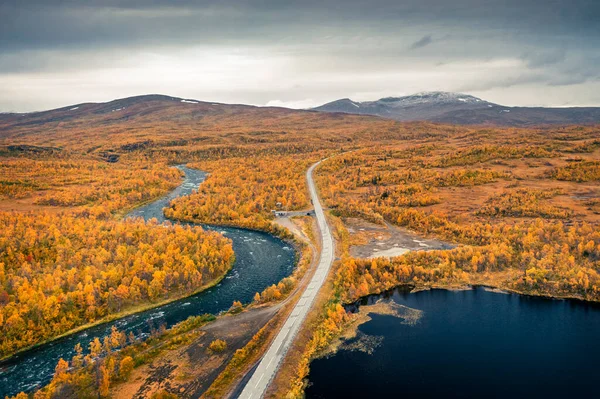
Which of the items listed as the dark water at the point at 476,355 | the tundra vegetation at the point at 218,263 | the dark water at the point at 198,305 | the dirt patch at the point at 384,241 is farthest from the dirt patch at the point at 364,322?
the dirt patch at the point at 384,241

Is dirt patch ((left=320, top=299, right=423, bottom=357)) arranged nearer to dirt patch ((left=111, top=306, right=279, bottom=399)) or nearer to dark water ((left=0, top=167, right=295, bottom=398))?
dirt patch ((left=111, top=306, right=279, bottom=399))

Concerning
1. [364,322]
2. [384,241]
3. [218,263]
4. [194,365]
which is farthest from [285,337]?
[384,241]

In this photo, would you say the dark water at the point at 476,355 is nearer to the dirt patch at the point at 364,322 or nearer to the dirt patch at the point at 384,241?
the dirt patch at the point at 364,322

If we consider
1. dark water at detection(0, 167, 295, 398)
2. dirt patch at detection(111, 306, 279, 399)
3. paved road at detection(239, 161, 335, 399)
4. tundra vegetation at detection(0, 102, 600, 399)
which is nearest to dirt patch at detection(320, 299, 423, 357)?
tundra vegetation at detection(0, 102, 600, 399)

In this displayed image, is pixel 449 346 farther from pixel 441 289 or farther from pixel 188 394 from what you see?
pixel 188 394

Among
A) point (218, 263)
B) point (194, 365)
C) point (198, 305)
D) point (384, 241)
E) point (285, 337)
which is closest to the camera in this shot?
point (194, 365)

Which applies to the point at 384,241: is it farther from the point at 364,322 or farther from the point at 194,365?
the point at 194,365
